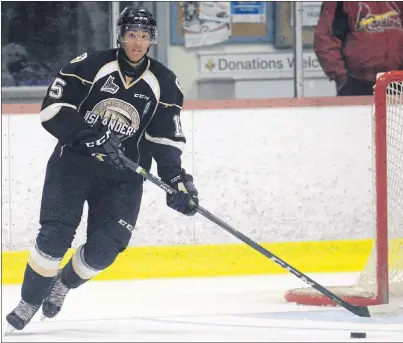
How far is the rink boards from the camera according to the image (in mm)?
5516

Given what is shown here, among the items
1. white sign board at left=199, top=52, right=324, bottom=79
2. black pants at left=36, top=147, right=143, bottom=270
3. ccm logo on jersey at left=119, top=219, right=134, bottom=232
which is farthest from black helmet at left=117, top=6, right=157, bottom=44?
white sign board at left=199, top=52, right=324, bottom=79

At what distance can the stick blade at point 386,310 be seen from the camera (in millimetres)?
4324

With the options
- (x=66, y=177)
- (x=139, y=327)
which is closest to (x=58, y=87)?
(x=66, y=177)

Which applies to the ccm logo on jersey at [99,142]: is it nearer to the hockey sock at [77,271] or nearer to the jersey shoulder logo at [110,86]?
the jersey shoulder logo at [110,86]

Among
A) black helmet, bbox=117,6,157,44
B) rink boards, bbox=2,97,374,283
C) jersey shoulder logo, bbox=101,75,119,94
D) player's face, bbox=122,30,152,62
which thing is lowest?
rink boards, bbox=2,97,374,283

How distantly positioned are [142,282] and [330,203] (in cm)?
98

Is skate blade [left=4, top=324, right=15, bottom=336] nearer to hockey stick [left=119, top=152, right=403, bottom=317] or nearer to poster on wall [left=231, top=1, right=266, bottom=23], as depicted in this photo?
hockey stick [left=119, top=152, right=403, bottom=317]

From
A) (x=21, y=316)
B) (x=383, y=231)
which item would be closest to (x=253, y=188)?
(x=383, y=231)

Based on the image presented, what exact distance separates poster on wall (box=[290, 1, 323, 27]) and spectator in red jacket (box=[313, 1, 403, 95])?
1.0 inches

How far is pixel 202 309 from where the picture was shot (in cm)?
458

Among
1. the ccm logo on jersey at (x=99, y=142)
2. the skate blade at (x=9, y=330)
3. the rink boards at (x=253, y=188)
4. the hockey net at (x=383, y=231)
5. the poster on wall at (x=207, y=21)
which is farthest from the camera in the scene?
the poster on wall at (x=207, y=21)

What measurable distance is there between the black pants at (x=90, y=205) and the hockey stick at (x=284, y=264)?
0.11 metres

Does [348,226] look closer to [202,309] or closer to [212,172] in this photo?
[212,172]

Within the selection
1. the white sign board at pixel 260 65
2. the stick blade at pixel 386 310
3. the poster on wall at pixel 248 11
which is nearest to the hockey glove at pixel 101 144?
the stick blade at pixel 386 310
